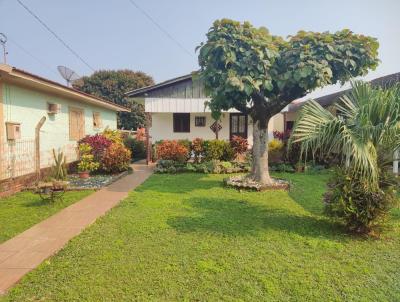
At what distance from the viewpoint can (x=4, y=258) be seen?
384 centimetres

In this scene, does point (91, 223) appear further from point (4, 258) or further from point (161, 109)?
point (161, 109)

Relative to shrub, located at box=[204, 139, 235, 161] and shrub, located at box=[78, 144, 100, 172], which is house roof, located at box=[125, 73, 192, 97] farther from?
shrub, located at box=[78, 144, 100, 172]

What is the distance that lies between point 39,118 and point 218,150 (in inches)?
273

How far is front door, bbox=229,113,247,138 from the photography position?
53.8 ft

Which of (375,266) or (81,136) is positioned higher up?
(81,136)

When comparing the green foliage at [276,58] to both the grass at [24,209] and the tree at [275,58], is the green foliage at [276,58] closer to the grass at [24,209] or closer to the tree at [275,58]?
the tree at [275,58]

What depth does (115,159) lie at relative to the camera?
10672 millimetres

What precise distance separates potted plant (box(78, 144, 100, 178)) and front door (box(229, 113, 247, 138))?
8318 millimetres

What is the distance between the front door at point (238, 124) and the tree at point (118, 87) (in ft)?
60.7

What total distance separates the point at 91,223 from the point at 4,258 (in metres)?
1.58

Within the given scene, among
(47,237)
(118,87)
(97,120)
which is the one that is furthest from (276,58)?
(118,87)

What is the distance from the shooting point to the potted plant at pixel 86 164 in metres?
10.4

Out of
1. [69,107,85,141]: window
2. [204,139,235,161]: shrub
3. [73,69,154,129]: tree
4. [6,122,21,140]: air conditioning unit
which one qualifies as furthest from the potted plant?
[73,69,154,129]: tree

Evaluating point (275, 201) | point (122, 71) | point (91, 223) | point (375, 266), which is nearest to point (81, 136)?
point (91, 223)
